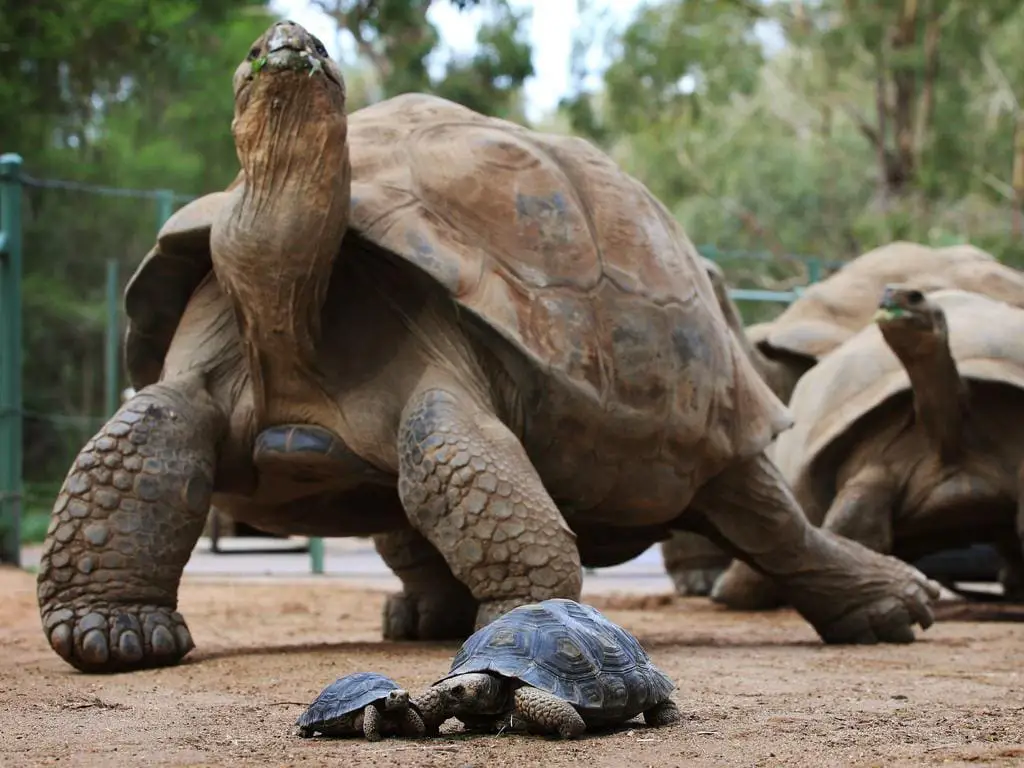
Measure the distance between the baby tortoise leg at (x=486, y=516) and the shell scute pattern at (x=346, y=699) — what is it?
1.36m

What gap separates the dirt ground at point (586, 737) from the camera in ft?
8.99

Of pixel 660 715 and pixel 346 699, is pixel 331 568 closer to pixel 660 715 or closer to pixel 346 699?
pixel 660 715

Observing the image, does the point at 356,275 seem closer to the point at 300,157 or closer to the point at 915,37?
the point at 300,157

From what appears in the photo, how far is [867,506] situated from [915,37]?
15.2m

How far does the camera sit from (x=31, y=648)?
16.6 feet

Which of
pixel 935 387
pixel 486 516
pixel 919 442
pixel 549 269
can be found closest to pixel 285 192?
pixel 549 269

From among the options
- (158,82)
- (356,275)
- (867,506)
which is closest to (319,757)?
(356,275)

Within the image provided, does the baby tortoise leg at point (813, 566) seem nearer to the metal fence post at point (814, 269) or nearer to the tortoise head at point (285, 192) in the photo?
the tortoise head at point (285, 192)

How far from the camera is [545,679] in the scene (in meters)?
2.93

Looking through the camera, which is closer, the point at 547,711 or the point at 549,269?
the point at 547,711

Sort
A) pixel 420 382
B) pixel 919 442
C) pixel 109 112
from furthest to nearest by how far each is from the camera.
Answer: pixel 109 112
pixel 919 442
pixel 420 382

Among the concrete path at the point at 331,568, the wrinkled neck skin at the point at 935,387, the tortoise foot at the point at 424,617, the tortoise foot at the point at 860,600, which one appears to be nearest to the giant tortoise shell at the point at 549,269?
the tortoise foot at the point at 860,600

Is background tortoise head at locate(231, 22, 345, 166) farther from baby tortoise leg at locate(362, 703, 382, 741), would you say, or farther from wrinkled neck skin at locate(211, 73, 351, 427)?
baby tortoise leg at locate(362, 703, 382, 741)

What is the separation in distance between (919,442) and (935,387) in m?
0.45
